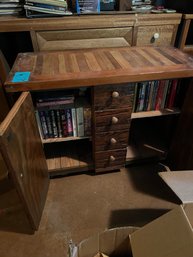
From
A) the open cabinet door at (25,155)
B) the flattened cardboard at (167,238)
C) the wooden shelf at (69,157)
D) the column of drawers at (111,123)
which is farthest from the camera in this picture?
the wooden shelf at (69,157)

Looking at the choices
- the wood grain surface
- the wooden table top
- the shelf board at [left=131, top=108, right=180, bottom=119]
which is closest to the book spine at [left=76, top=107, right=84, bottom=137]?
the wooden table top

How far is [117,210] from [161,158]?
54 cm

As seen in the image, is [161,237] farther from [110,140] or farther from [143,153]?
[143,153]

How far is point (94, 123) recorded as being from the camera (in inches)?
43.4

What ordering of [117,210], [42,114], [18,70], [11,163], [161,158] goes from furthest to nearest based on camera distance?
[161,158]
[117,210]
[42,114]
[18,70]
[11,163]

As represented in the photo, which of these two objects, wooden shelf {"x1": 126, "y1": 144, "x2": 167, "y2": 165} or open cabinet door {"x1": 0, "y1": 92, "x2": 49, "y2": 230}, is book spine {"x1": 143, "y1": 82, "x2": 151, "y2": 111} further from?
open cabinet door {"x1": 0, "y1": 92, "x2": 49, "y2": 230}

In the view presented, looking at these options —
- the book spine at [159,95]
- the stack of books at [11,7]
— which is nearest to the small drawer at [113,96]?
the book spine at [159,95]

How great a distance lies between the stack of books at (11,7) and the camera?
3.54ft

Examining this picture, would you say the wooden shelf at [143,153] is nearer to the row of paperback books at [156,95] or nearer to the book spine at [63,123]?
the row of paperback books at [156,95]

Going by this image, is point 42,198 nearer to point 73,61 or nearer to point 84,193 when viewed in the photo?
point 84,193

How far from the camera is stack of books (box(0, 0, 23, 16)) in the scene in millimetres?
1079

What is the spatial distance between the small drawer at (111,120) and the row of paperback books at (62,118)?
0.25 feet

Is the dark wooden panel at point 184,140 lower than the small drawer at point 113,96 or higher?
lower

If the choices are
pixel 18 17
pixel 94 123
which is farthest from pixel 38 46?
pixel 94 123
